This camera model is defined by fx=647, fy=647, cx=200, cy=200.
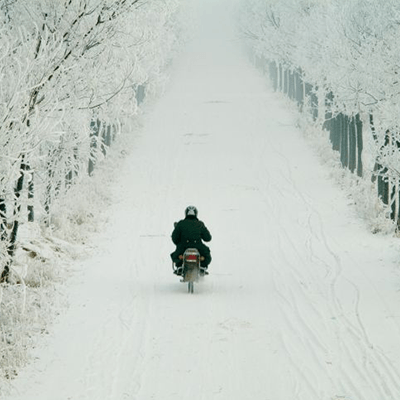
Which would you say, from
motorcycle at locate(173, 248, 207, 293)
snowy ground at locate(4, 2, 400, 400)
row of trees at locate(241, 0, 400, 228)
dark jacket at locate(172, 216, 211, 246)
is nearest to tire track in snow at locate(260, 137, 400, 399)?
snowy ground at locate(4, 2, 400, 400)

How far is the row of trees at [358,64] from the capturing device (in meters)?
17.7

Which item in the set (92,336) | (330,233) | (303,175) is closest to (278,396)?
(92,336)

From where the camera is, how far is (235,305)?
11484 millimetres

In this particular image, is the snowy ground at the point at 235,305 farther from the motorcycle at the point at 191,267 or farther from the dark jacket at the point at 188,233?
the dark jacket at the point at 188,233

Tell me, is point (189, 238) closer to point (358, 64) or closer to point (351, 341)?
point (351, 341)

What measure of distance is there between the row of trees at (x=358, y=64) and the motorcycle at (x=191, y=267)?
5016 millimetres

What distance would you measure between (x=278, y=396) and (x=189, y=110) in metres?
42.6

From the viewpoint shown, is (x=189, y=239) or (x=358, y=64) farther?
(x=358, y=64)

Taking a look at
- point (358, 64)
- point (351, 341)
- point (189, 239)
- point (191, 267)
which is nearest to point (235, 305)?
point (191, 267)

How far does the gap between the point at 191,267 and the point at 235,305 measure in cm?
135

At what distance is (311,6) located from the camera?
125 ft

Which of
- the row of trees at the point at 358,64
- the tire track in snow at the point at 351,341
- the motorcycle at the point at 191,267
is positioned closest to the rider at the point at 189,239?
the motorcycle at the point at 191,267

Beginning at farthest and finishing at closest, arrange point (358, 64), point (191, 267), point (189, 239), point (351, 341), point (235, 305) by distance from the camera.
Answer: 1. point (358, 64)
2. point (189, 239)
3. point (191, 267)
4. point (235, 305)
5. point (351, 341)

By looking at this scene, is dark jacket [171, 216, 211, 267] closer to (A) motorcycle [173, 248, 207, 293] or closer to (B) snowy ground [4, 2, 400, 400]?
(A) motorcycle [173, 248, 207, 293]
